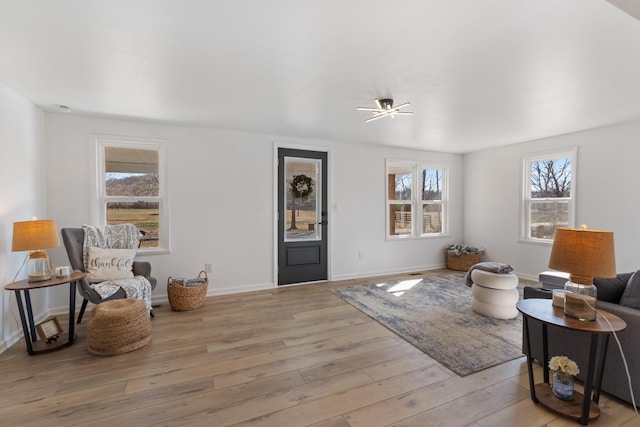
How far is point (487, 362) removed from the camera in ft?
7.36

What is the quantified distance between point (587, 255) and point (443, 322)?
173 cm

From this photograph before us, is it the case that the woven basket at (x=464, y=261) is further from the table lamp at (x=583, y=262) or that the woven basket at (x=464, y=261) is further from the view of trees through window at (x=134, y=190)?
the view of trees through window at (x=134, y=190)

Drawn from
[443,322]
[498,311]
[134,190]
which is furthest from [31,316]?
[498,311]

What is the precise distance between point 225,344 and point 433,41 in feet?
9.50

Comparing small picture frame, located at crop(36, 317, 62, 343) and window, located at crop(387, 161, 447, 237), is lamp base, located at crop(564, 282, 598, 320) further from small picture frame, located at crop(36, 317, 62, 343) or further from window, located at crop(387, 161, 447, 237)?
small picture frame, located at crop(36, 317, 62, 343)

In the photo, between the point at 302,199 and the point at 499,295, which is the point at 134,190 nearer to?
the point at 302,199

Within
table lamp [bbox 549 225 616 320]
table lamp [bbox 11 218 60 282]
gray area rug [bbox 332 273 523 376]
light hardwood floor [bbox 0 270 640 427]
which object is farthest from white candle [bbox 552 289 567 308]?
table lamp [bbox 11 218 60 282]

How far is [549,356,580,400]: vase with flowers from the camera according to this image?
1698 millimetres

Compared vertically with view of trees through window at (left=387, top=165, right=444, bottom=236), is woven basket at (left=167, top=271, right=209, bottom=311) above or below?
below

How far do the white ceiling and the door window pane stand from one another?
3.67ft

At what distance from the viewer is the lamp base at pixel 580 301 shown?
1.62m

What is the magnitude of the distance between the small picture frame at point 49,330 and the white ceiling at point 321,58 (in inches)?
83.5

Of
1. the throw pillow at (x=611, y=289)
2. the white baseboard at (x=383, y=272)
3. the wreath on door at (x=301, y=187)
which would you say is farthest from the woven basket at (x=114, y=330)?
the throw pillow at (x=611, y=289)

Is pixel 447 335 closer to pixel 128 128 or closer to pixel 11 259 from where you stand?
pixel 11 259
